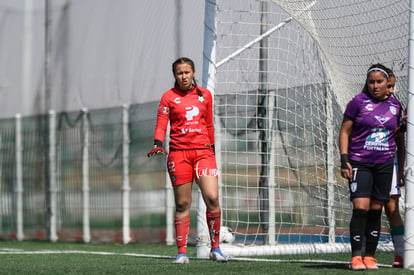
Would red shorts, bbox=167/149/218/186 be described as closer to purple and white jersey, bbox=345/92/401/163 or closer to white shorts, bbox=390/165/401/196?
purple and white jersey, bbox=345/92/401/163

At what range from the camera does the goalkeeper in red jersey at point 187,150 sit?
7.70 m

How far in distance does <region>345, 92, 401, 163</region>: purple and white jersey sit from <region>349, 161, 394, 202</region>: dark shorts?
5 cm

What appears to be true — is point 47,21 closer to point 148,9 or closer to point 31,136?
point 31,136

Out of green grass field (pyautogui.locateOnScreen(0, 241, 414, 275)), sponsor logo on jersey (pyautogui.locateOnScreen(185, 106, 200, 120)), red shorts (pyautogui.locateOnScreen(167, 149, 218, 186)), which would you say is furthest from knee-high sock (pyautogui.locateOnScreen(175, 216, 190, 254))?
sponsor logo on jersey (pyautogui.locateOnScreen(185, 106, 200, 120))

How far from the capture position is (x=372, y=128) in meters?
6.90

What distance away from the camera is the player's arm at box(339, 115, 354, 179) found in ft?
22.5

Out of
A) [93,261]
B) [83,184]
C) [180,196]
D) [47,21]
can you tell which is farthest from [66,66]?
[180,196]

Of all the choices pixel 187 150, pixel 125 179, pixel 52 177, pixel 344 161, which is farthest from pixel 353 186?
pixel 52 177

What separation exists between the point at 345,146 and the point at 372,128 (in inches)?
9.5

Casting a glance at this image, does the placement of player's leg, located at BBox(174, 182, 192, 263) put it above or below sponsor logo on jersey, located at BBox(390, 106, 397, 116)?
below

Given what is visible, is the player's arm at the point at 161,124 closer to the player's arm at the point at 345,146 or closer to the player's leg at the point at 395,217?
the player's arm at the point at 345,146

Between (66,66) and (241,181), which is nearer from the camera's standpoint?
(241,181)

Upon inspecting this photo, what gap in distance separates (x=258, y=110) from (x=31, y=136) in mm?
6083

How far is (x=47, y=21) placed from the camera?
15.4 metres
